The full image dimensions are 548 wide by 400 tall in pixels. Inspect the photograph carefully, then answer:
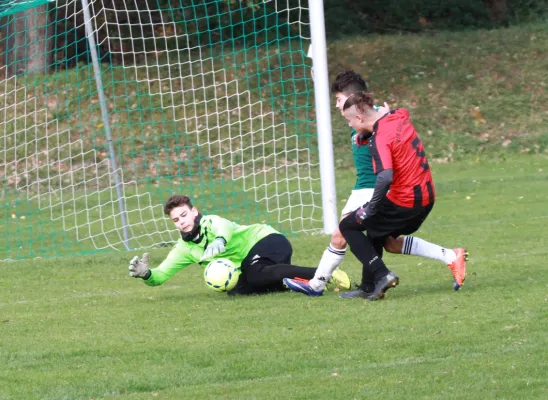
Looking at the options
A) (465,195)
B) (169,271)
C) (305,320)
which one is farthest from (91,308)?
(465,195)

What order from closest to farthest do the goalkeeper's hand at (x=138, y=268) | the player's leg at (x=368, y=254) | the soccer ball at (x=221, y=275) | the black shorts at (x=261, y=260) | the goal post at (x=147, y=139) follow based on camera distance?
1. the player's leg at (x=368, y=254)
2. the goalkeeper's hand at (x=138, y=268)
3. the soccer ball at (x=221, y=275)
4. the black shorts at (x=261, y=260)
5. the goal post at (x=147, y=139)

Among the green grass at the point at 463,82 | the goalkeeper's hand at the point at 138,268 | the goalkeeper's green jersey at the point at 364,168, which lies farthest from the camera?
the green grass at the point at 463,82

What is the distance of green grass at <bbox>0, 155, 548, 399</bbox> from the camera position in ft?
17.2

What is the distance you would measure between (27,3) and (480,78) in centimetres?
1346

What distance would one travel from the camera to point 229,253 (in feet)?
26.9

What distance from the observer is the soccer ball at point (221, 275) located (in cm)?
792

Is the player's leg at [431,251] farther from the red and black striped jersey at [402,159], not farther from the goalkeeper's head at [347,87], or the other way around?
the goalkeeper's head at [347,87]

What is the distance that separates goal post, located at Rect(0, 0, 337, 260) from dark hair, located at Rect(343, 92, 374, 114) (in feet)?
12.6

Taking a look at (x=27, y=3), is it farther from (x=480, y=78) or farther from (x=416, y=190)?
(x=480, y=78)

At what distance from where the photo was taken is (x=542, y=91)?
22.4 meters

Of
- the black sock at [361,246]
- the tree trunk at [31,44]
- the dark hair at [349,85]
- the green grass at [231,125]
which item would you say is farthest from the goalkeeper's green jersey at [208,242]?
the tree trunk at [31,44]

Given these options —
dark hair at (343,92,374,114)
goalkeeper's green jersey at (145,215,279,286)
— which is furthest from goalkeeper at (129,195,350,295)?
dark hair at (343,92,374,114)

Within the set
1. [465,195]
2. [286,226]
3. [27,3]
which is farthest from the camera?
[465,195]

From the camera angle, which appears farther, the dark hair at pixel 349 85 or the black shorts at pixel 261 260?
the black shorts at pixel 261 260
